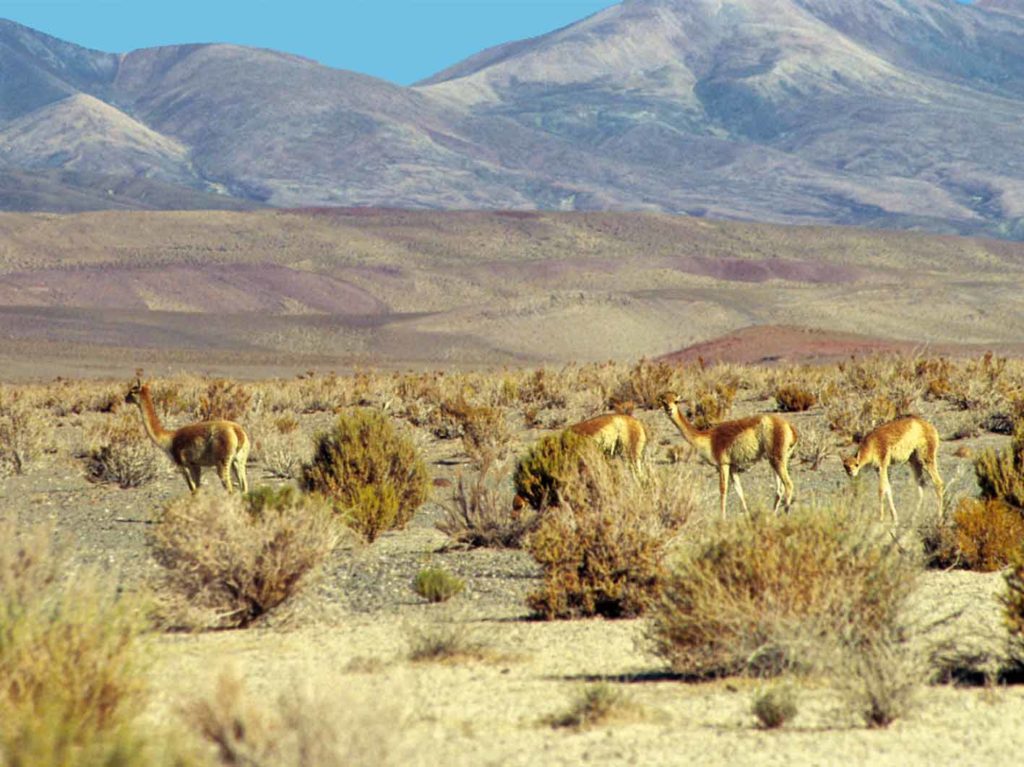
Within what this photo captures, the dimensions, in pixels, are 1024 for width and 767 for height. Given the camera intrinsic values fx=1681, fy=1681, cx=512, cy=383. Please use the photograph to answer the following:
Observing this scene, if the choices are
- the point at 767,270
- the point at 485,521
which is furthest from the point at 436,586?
the point at 767,270

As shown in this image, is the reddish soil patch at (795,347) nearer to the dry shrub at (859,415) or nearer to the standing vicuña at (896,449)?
→ the dry shrub at (859,415)

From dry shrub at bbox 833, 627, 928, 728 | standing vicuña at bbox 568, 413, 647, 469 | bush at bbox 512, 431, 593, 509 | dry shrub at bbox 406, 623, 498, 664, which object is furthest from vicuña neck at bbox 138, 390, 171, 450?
dry shrub at bbox 833, 627, 928, 728

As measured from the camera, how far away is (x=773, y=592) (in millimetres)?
8266

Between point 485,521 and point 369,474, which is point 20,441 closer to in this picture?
point 369,474

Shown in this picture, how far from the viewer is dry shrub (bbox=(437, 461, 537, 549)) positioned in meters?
13.9

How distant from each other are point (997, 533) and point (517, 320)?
63896 millimetres

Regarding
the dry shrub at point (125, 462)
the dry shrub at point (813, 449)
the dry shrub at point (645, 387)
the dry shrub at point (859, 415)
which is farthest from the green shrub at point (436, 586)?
the dry shrub at point (645, 387)

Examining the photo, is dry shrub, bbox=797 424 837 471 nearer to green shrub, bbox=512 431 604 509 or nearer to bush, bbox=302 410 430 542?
bush, bbox=302 410 430 542

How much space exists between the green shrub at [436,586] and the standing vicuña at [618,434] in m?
3.65

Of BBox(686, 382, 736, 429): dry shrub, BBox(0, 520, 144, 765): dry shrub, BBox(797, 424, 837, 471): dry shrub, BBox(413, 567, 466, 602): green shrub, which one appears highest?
BBox(686, 382, 736, 429): dry shrub

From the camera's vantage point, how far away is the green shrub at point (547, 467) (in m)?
14.2

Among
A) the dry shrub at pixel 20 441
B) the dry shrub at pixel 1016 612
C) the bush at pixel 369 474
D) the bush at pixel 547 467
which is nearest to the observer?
the dry shrub at pixel 1016 612

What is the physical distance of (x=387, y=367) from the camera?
Answer: 60312 mm

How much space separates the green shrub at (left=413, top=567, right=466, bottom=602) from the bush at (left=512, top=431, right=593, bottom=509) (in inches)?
115
